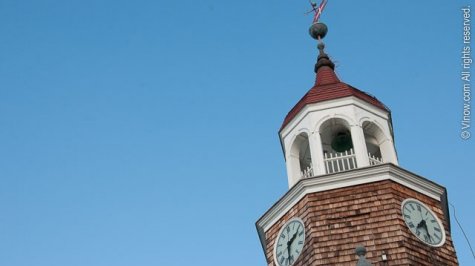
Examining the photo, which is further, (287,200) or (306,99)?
(306,99)

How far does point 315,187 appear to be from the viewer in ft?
74.9

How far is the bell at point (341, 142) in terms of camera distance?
1017 inches

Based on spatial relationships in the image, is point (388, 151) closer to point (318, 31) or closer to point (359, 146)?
point (359, 146)

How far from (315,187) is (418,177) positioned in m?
2.92

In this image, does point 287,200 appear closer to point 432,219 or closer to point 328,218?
point 328,218

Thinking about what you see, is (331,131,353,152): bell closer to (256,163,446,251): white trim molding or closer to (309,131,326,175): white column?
(309,131,326,175): white column

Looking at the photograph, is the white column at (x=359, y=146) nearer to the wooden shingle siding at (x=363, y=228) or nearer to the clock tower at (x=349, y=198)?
the clock tower at (x=349, y=198)

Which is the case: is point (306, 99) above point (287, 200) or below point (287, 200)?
above

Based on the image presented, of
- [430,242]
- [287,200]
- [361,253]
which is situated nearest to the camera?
[361,253]

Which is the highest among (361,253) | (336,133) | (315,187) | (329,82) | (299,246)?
(329,82)

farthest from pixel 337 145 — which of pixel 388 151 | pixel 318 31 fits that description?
pixel 318 31

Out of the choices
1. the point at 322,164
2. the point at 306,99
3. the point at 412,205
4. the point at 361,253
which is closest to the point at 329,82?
the point at 306,99

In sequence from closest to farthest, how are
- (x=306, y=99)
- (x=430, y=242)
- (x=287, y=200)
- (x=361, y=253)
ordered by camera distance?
(x=361, y=253), (x=430, y=242), (x=287, y=200), (x=306, y=99)

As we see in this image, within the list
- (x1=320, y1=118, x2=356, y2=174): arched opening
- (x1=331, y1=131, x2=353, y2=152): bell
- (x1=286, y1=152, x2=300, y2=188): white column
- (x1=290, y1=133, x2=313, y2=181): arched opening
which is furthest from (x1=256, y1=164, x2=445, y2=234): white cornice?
(x1=331, y1=131, x2=353, y2=152): bell
